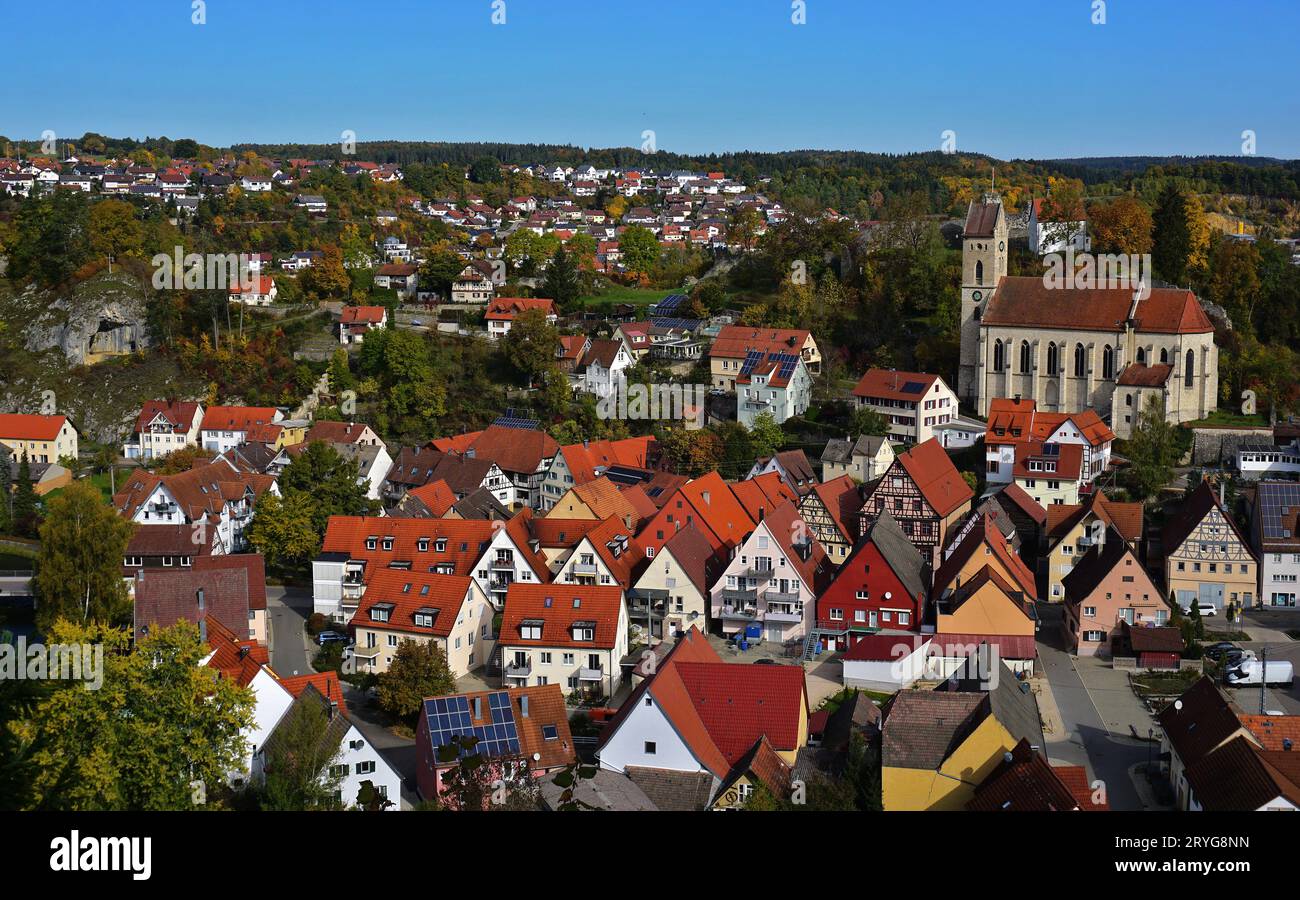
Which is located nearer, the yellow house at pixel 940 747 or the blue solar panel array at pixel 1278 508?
the yellow house at pixel 940 747

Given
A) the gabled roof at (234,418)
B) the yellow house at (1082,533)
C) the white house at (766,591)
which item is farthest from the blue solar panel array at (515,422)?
the yellow house at (1082,533)

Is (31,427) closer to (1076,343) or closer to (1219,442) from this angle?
(1076,343)

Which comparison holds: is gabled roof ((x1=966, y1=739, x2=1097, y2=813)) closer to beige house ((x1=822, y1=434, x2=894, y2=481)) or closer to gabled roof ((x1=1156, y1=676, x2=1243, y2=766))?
gabled roof ((x1=1156, y1=676, x2=1243, y2=766))

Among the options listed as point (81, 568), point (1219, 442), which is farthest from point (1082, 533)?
point (81, 568)

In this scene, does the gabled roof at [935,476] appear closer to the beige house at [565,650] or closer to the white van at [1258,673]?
the white van at [1258,673]

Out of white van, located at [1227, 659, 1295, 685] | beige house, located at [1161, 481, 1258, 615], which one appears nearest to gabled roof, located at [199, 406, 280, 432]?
beige house, located at [1161, 481, 1258, 615]
